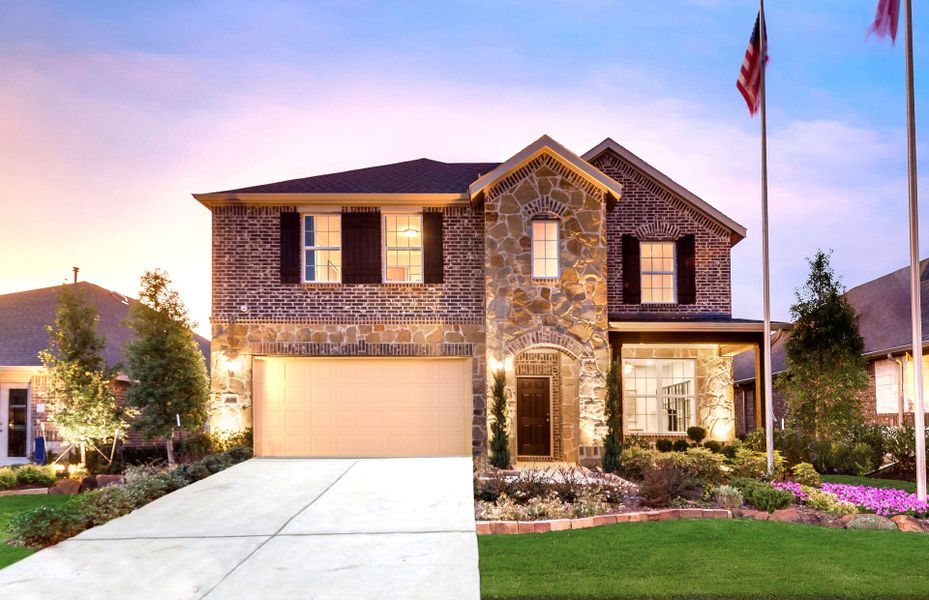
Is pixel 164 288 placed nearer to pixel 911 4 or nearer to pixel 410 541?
pixel 410 541

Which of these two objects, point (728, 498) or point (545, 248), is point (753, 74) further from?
point (728, 498)

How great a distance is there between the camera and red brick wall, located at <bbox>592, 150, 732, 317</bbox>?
60.7 feet

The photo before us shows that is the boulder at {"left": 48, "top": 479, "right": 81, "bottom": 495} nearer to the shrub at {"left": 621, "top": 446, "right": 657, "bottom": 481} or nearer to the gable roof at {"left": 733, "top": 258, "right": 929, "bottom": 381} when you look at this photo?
the shrub at {"left": 621, "top": 446, "right": 657, "bottom": 481}

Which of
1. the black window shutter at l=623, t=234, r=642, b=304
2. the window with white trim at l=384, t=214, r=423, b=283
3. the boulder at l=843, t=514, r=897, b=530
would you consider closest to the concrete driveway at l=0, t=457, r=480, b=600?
the boulder at l=843, t=514, r=897, b=530

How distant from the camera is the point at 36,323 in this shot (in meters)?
20.2

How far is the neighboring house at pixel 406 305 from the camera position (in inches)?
620

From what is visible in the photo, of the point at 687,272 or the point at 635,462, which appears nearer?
the point at 635,462

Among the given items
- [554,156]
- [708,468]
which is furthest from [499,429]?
[554,156]

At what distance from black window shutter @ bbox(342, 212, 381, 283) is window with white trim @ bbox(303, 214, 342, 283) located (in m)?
0.21

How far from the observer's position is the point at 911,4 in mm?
11312

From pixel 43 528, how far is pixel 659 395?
549 inches

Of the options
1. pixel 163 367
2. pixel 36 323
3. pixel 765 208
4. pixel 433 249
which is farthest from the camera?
pixel 36 323

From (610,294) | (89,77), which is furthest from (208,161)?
(610,294)

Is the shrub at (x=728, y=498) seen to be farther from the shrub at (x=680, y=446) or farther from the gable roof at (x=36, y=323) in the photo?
the gable roof at (x=36, y=323)
